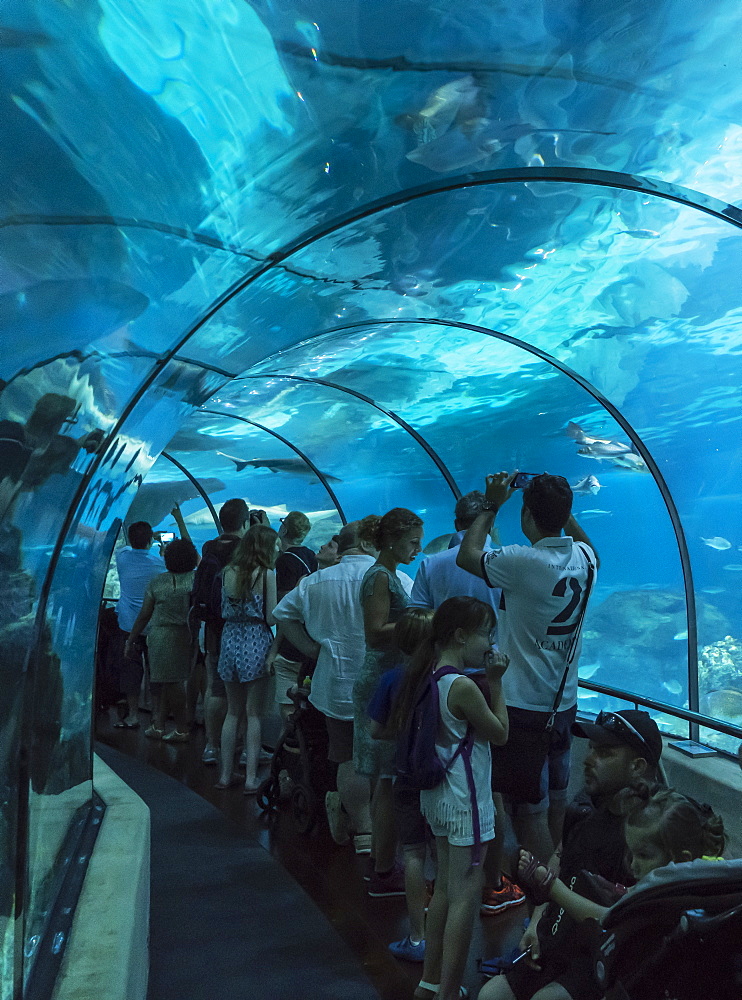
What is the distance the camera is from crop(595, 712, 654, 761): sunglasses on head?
302cm

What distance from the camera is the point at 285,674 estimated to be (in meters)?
6.21

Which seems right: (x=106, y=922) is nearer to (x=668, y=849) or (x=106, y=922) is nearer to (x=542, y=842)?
(x=668, y=849)

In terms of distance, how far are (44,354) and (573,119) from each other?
255 cm

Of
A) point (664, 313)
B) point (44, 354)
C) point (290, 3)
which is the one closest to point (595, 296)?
point (664, 313)

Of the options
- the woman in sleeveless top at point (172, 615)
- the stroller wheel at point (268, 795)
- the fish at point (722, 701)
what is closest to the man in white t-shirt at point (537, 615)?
the stroller wheel at point (268, 795)

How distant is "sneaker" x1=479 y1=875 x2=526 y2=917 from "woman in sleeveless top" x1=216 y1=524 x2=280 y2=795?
8.55ft

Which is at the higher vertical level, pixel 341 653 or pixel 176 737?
pixel 341 653

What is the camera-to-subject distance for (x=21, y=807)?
2080 mm

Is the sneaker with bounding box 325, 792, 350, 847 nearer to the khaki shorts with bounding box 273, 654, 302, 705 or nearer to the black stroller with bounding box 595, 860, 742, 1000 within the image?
the khaki shorts with bounding box 273, 654, 302, 705

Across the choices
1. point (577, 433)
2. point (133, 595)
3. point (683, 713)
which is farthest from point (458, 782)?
point (577, 433)

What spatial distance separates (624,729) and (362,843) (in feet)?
8.39

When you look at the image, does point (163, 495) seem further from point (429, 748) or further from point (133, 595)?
point (429, 748)

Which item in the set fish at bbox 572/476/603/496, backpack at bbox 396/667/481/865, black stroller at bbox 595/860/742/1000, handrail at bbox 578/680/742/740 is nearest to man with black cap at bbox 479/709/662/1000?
backpack at bbox 396/667/481/865

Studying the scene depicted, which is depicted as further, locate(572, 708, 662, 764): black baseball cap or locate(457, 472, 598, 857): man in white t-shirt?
locate(457, 472, 598, 857): man in white t-shirt
